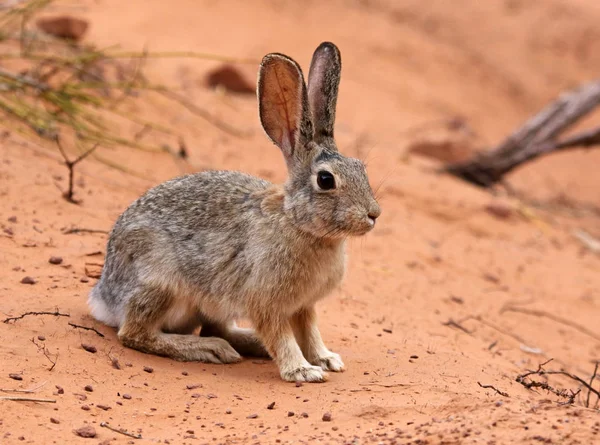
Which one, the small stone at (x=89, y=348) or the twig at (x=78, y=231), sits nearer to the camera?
the small stone at (x=89, y=348)

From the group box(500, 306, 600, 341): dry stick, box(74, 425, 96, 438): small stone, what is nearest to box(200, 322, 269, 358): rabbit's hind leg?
box(74, 425, 96, 438): small stone

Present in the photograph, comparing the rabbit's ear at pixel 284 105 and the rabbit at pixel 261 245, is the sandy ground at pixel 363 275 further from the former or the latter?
the rabbit's ear at pixel 284 105

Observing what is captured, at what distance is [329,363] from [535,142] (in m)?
7.05

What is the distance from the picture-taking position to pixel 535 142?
11.4 meters

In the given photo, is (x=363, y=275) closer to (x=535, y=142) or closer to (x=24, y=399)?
(x=24, y=399)

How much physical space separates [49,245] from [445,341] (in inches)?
103

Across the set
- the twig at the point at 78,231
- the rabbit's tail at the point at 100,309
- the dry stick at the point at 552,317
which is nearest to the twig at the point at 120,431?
the rabbit's tail at the point at 100,309

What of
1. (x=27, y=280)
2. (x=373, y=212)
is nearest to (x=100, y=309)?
(x=27, y=280)

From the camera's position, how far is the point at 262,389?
15.7ft

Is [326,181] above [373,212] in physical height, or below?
above

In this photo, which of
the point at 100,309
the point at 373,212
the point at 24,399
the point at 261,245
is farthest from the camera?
the point at 100,309

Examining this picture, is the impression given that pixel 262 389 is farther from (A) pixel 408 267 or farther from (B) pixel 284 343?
(A) pixel 408 267

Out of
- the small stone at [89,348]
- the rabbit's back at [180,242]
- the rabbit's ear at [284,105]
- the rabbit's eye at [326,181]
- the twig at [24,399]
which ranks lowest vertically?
the twig at [24,399]

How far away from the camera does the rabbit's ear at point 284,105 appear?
496cm
